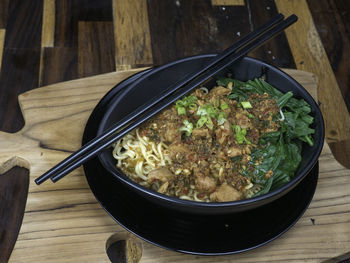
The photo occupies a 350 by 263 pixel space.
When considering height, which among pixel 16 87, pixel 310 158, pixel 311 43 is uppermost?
pixel 310 158

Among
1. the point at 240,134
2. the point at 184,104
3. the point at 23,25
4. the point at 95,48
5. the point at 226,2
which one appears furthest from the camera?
the point at 226,2

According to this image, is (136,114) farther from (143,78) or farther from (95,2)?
(95,2)

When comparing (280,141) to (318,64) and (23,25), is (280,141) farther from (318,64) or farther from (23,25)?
(23,25)

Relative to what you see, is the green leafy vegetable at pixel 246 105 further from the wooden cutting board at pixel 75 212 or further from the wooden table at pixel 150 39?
the wooden table at pixel 150 39

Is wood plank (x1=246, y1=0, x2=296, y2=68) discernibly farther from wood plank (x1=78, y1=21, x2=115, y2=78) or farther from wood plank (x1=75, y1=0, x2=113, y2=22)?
wood plank (x1=75, y1=0, x2=113, y2=22)

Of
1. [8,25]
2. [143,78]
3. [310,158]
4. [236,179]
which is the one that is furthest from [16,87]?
[310,158]

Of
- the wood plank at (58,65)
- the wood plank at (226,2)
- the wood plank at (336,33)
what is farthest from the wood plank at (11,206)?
the wood plank at (336,33)

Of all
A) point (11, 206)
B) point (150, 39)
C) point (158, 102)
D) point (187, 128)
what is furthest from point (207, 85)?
point (11, 206)
